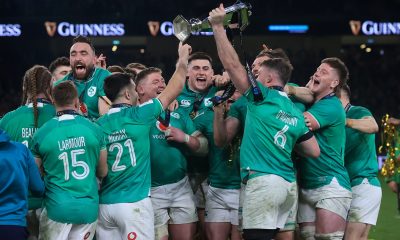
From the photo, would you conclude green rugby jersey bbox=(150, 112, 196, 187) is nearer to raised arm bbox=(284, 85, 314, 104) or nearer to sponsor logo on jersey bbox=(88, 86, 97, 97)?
sponsor logo on jersey bbox=(88, 86, 97, 97)

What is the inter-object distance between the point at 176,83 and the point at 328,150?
154 centimetres

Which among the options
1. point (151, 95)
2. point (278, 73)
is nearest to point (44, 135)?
point (151, 95)

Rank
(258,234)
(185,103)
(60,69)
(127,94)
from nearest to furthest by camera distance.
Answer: (258,234), (127,94), (185,103), (60,69)

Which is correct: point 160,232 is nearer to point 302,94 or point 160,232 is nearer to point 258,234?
point 258,234

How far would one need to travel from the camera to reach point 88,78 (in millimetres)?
7723

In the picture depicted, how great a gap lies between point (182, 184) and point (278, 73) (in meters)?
1.52

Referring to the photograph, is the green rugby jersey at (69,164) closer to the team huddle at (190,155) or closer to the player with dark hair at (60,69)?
the team huddle at (190,155)

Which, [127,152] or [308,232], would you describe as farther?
[308,232]

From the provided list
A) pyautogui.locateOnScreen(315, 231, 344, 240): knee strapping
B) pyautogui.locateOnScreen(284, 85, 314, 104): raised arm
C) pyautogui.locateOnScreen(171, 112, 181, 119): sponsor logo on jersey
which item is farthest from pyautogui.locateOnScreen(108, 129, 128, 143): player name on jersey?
pyautogui.locateOnScreen(315, 231, 344, 240): knee strapping

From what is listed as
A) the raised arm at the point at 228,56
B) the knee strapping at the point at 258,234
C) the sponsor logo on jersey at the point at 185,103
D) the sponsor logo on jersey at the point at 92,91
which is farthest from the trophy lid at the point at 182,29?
the knee strapping at the point at 258,234

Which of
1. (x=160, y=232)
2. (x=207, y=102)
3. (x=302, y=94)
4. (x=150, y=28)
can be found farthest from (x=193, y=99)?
(x=150, y=28)

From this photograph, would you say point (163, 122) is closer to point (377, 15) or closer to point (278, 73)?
point (278, 73)

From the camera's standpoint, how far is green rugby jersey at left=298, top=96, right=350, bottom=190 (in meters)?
6.92

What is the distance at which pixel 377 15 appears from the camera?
77.3 ft
